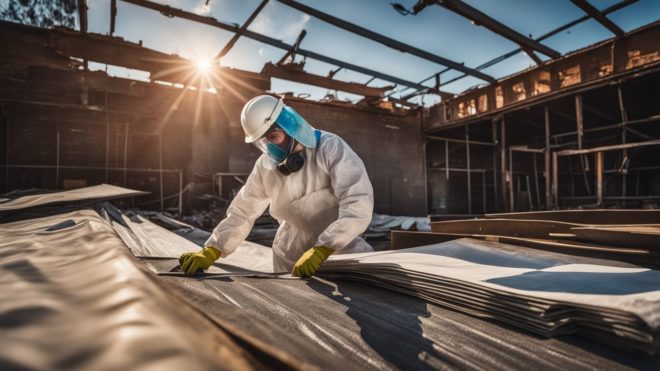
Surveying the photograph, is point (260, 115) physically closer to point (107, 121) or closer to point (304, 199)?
point (304, 199)

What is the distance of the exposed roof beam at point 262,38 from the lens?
6927mm

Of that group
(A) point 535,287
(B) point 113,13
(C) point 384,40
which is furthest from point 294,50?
(A) point 535,287

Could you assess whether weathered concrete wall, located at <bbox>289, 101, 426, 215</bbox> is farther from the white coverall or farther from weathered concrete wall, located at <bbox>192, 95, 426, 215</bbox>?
the white coverall

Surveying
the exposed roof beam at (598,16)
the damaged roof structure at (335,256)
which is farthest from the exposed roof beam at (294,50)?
the exposed roof beam at (598,16)

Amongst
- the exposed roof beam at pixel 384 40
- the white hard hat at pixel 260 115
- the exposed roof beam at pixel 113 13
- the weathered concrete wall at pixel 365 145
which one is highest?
the exposed roof beam at pixel 113 13

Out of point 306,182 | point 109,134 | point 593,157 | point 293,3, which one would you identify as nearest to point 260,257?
point 306,182

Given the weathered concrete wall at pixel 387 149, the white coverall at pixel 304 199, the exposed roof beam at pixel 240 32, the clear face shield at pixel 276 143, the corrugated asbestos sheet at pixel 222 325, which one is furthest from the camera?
the weathered concrete wall at pixel 387 149

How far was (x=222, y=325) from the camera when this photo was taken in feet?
1.59

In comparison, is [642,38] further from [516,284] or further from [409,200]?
[516,284]

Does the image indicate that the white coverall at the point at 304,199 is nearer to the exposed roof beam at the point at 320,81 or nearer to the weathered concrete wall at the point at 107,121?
the exposed roof beam at the point at 320,81

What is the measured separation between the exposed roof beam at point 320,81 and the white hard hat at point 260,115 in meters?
7.11

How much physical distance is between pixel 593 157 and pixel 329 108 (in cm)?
920

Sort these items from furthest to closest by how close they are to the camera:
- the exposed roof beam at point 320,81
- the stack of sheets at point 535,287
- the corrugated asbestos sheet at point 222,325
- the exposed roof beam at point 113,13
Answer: the exposed roof beam at point 320,81 < the exposed roof beam at point 113,13 < the stack of sheets at point 535,287 < the corrugated asbestos sheet at point 222,325

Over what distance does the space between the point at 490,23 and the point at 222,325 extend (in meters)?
8.06
